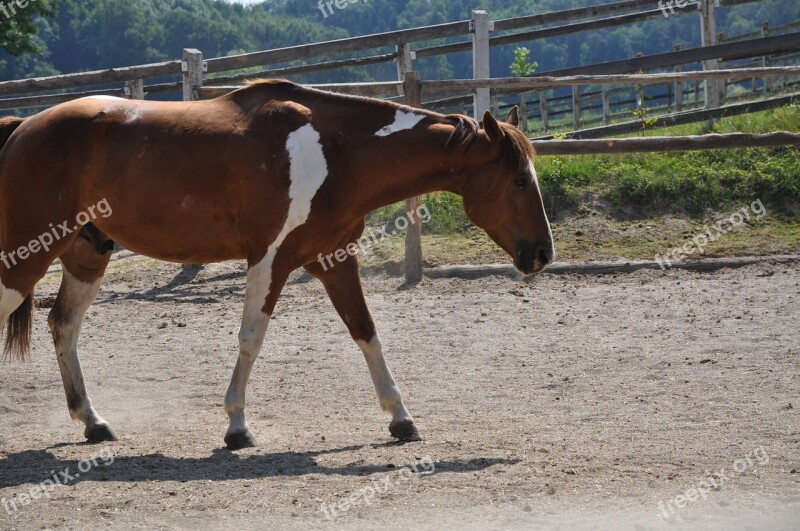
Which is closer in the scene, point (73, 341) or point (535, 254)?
point (535, 254)

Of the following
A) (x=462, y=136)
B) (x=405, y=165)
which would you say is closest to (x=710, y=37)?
(x=462, y=136)

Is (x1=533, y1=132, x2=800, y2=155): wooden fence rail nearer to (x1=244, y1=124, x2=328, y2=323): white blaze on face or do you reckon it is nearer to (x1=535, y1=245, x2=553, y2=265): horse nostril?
(x1=535, y1=245, x2=553, y2=265): horse nostril

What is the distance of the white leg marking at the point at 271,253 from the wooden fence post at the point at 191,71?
19.7 ft

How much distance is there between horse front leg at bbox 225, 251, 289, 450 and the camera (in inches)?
199

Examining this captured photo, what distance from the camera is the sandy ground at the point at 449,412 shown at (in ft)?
12.9

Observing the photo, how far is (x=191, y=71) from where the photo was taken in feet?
35.3

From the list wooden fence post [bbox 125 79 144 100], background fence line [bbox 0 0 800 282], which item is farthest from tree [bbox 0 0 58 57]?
wooden fence post [bbox 125 79 144 100]

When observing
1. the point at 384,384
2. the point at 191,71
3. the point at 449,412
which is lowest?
the point at 449,412

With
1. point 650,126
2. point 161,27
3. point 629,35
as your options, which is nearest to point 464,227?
point 650,126

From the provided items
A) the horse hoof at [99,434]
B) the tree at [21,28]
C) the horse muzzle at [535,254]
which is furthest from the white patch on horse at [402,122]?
the tree at [21,28]

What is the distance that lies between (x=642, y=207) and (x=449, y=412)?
5338mm

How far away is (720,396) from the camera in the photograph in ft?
18.1

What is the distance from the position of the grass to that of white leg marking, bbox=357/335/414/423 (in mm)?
4279

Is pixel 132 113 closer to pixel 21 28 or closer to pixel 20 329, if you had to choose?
pixel 20 329
